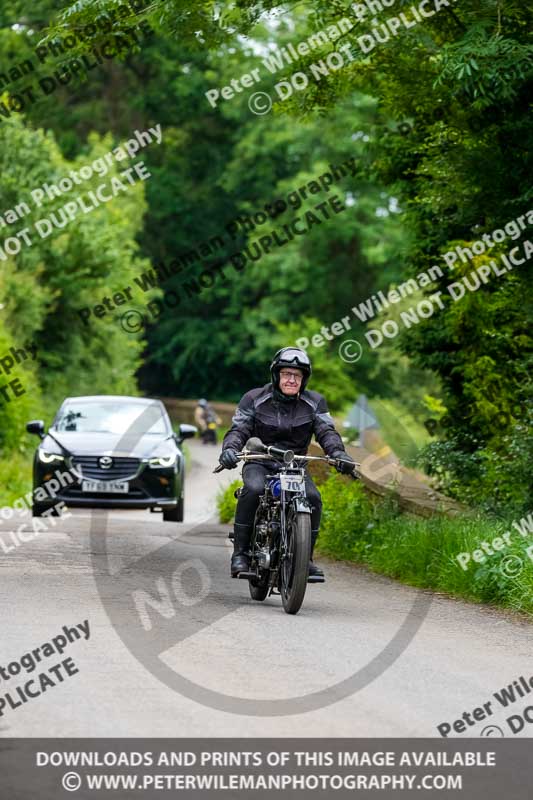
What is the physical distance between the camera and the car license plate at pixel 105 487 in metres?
18.9

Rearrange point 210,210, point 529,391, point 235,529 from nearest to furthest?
point 235,529
point 529,391
point 210,210

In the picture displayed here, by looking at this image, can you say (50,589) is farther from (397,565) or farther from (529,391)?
(529,391)

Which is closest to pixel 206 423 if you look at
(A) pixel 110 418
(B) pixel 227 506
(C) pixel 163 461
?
(B) pixel 227 506

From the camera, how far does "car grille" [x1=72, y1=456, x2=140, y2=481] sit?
1898cm

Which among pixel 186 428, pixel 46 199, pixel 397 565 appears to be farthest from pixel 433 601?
pixel 46 199

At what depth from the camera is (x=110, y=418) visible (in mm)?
20484

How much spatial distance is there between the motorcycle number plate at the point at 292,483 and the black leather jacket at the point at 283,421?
1.83 ft

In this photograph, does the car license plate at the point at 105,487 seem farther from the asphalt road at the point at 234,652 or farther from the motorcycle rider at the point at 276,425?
the motorcycle rider at the point at 276,425

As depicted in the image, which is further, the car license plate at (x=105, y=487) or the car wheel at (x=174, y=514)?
the car wheel at (x=174, y=514)

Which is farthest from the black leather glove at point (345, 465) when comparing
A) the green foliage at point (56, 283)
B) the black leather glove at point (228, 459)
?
the green foliage at point (56, 283)

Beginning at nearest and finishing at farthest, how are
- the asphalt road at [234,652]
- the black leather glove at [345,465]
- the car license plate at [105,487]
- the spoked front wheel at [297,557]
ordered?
the asphalt road at [234,652], the spoked front wheel at [297,557], the black leather glove at [345,465], the car license plate at [105,487]

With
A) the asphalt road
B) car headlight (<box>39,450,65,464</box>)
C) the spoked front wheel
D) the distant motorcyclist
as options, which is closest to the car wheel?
car headlight (<box>39,450,65,464</box>)
